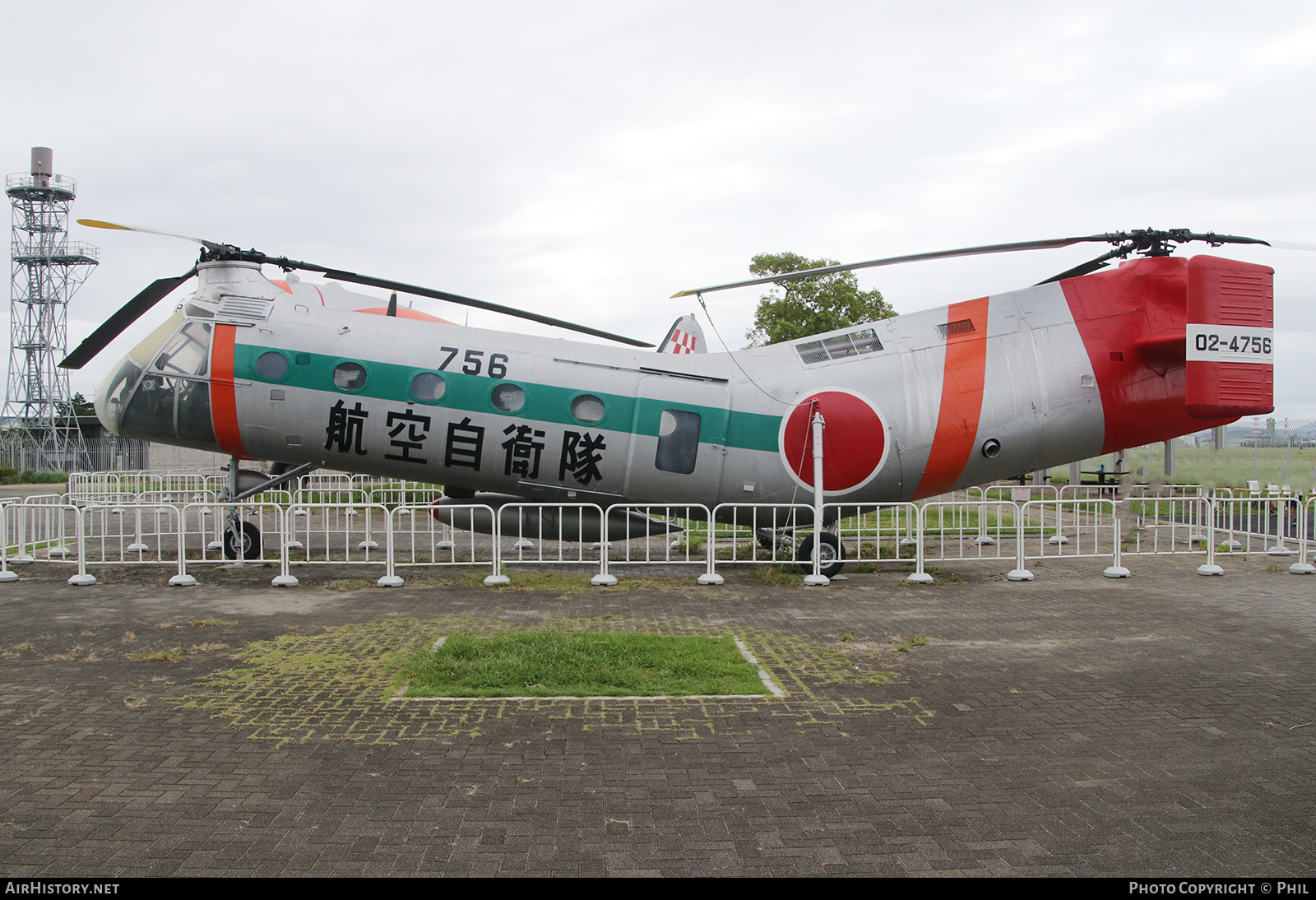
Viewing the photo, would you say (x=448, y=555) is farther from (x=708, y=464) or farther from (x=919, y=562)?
(x=919, y=562)

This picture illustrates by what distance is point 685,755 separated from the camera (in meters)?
5.08

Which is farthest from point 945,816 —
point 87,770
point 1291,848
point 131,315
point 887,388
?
point 131,315

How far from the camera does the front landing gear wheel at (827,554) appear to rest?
1152 centimetres

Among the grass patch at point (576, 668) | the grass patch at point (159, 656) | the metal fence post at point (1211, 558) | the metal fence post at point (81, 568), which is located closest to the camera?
the grass patch at point (576, 668)

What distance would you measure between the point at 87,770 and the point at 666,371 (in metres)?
8.43

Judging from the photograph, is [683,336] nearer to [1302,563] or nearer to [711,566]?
[711,566]

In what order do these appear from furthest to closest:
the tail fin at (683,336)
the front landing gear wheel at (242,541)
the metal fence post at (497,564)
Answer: the tail fin at (683,336) < the front landing gear wheel at (242,541) < the metal fence post at (497,564)

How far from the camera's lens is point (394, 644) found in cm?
775

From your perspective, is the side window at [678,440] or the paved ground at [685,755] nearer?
the paved ground at [685,755]

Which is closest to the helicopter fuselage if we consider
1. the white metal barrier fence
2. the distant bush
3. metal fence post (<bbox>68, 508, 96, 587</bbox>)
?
the white metal barrier fence

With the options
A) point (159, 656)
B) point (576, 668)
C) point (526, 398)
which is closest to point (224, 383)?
point (526, 398)

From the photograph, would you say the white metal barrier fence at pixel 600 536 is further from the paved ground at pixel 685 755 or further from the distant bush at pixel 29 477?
the distant bush at pixel 29 477

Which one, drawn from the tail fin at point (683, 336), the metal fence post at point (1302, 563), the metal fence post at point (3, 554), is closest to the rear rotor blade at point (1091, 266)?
the metal fence post at point (1302, 563)

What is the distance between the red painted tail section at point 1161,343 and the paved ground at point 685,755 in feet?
12.5
